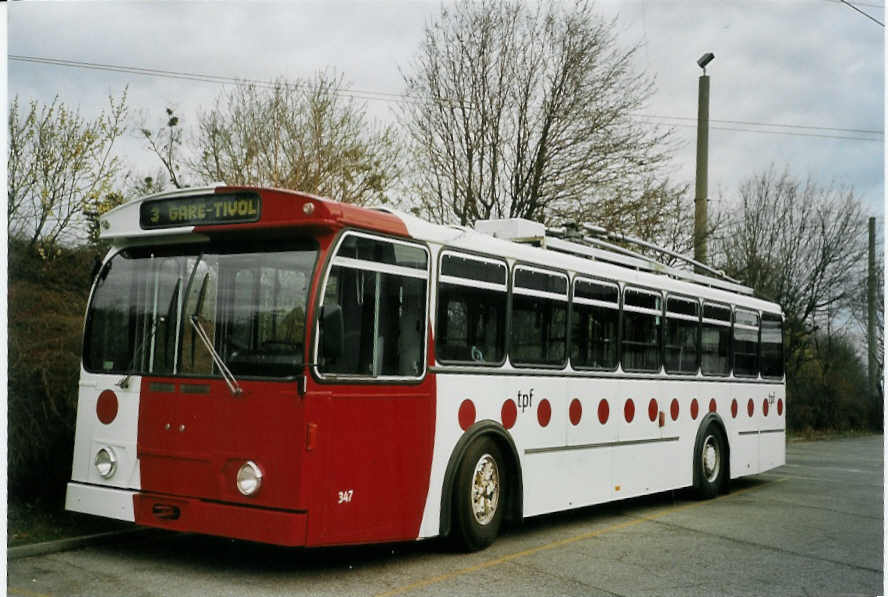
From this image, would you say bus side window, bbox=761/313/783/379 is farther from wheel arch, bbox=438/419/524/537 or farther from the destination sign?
the destination sign

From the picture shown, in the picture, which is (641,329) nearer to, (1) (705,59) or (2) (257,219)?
(2) (257,219)

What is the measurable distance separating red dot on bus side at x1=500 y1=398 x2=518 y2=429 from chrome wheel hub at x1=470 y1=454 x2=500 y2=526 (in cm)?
37

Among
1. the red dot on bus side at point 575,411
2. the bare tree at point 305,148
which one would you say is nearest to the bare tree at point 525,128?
the bare tree at point 305,148

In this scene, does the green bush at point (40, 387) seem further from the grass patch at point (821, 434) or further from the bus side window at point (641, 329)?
the grass patch at point (821, 434)

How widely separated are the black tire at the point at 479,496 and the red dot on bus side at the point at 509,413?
0.24m

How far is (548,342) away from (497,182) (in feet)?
35.7

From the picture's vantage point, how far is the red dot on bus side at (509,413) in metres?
9.33

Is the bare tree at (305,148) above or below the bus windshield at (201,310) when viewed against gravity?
above

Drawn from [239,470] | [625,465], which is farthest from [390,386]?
[625,465]

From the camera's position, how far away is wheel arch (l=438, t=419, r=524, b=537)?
8.48 meters

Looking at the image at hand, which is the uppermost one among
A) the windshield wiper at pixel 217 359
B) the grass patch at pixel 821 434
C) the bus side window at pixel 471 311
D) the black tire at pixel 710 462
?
the bus side window at pixel 471 311

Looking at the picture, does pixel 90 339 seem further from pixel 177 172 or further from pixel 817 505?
pixel 177 172

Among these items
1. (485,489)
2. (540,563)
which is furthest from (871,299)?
(540,563)

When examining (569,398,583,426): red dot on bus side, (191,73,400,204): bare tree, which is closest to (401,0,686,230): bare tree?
(191,73,400,204): bare tree
